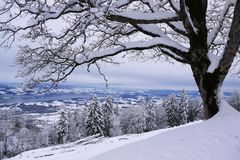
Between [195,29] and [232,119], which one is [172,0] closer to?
[195,29]

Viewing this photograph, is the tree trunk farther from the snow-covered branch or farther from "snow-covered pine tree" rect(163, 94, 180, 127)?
"snow-covered pine tree" rect(163, 94, 180, 127)

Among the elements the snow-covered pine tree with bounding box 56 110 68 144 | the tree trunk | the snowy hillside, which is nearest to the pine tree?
the snow-covered pine tree with bounding box 56 110 68 144

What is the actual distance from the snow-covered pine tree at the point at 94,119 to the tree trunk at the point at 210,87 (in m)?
61.7

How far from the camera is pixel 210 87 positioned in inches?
392

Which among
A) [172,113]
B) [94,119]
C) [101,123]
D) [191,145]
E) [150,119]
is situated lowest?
[150,119]

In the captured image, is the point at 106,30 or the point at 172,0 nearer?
the point at 172,0

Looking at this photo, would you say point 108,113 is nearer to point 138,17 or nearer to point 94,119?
point 94,119

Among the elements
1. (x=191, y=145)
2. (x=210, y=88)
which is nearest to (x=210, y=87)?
(x=210, y=88)

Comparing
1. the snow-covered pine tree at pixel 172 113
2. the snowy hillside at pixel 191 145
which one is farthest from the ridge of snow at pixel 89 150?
the snow-covered pine tree at pixel 172 113

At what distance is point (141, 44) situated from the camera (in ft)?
31.5

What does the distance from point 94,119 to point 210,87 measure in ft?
208

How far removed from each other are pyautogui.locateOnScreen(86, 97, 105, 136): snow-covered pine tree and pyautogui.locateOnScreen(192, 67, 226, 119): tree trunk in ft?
203

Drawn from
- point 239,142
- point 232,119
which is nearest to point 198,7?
point 232,119

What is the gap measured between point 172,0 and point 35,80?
431 cm
